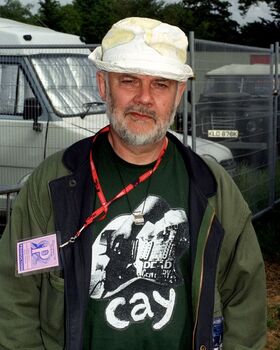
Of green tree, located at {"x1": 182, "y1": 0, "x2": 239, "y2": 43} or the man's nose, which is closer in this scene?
the man's nose

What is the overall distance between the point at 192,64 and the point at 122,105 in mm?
3686

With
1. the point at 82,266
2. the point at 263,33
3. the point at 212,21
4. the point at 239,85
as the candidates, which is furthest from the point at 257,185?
the point at 212,21

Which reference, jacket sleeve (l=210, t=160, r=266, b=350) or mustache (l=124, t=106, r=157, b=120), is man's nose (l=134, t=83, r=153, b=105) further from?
jacket sleeve (l=210, t=160, r=266, b=350)

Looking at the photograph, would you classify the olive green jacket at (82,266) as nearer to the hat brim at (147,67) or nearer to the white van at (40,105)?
the hat brim at (147,67)

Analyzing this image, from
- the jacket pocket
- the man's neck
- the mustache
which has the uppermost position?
the mustache

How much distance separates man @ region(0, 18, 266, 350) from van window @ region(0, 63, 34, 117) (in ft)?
15.9

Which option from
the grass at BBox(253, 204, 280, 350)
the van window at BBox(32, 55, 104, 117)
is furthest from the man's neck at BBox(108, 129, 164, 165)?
the van window at BBox(32, 55, 104, 117)

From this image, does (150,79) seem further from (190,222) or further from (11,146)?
Result: (11,146)

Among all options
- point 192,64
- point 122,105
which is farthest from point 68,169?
point 192,64

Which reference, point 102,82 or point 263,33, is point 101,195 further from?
point 263,33

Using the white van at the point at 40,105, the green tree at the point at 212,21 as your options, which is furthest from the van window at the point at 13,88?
the green tree at the point at 212,21

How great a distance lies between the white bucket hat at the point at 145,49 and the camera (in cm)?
225

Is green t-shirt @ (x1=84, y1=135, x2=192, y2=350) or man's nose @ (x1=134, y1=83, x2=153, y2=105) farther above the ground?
man's nose @ (x1=134, y1=83, x2=153, y2=105)

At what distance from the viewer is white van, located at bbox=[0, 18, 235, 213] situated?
6.96 meters
